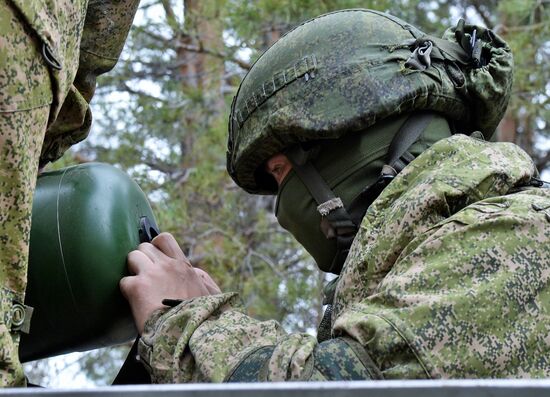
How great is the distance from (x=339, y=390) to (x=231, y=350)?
1440 millimetres

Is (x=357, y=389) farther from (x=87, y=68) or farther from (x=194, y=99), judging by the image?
(x=194, y=99)

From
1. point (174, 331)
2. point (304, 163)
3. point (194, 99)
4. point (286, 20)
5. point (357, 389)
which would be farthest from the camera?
point (194, 99)

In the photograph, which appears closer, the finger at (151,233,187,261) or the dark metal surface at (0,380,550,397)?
the dark metal surface at (0,380,550,397)

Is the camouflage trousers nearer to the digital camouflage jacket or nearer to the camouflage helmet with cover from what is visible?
the digital camouflage jacket

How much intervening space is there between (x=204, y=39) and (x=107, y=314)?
5794mm

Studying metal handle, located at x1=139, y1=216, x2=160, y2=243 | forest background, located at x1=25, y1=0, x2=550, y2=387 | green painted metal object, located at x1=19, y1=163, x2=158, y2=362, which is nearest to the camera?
green painted metal object, located at x1=19, y1=163, x2=158, y2=362

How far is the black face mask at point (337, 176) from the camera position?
332 cm

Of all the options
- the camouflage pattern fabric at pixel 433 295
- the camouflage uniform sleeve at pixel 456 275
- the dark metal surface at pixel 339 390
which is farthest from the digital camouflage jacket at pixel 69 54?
the dark metal surface at pixel 339 390

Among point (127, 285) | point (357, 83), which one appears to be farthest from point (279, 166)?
point (127, 285)

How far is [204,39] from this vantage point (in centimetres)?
882

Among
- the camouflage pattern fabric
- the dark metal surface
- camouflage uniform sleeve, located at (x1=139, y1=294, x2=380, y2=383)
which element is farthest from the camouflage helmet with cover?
the dark metal surface

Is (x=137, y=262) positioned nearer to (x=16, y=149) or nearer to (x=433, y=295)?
(x=16, y=149)

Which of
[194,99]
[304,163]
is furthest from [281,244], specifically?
[304,163]

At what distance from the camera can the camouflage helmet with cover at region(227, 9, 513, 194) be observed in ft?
10.9
